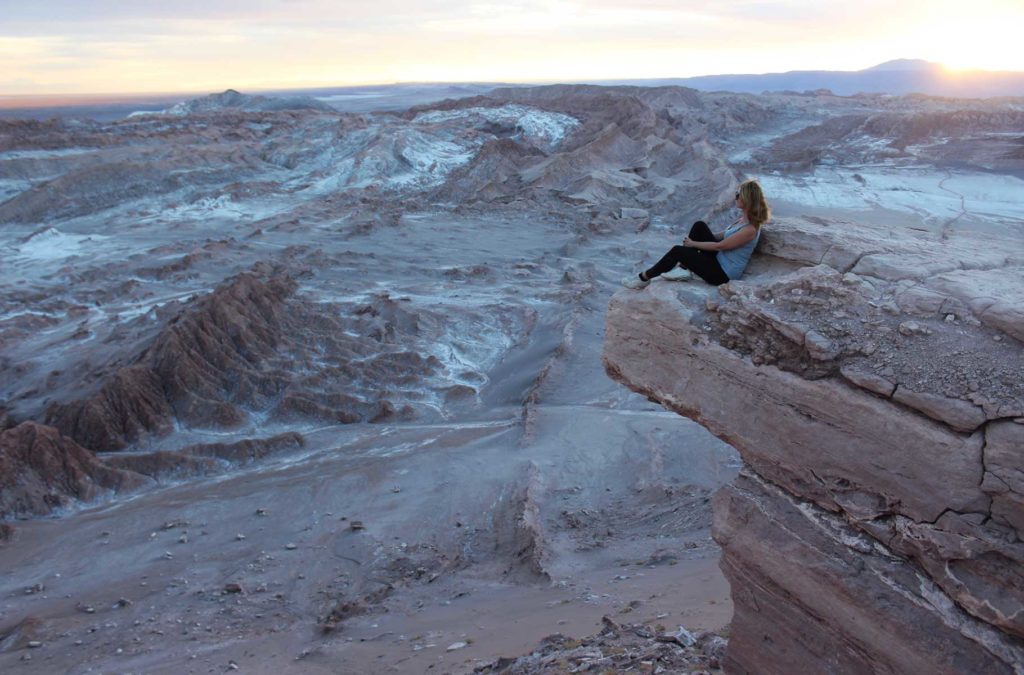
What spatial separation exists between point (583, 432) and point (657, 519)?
2.04 m

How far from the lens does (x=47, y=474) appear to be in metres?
8.22

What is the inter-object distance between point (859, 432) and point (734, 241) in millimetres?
1165

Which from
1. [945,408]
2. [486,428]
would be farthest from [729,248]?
[486,428]

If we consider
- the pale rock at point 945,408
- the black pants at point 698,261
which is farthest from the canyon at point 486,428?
the black pants at point 698,261

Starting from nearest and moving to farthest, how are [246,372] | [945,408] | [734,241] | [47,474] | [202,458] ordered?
[945,408] → [734,241] → [47,474] → [202,458] → [246,372]

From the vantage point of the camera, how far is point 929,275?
348 cm

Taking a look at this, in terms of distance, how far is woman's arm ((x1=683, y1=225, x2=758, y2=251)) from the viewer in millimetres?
3961

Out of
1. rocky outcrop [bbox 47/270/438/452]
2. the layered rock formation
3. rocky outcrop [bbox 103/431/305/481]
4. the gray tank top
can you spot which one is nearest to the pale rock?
the layered rock formation

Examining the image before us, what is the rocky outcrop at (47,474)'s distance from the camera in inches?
314

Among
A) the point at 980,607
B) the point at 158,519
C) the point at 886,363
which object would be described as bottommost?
the point at 158,519

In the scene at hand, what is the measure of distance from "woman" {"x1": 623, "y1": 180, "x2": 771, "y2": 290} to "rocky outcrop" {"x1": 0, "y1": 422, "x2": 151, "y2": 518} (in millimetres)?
6510

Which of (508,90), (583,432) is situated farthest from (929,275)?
(508,90)

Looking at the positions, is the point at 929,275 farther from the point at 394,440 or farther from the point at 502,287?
the point at 502,287

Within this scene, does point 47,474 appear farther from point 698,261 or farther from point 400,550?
point 698,261
